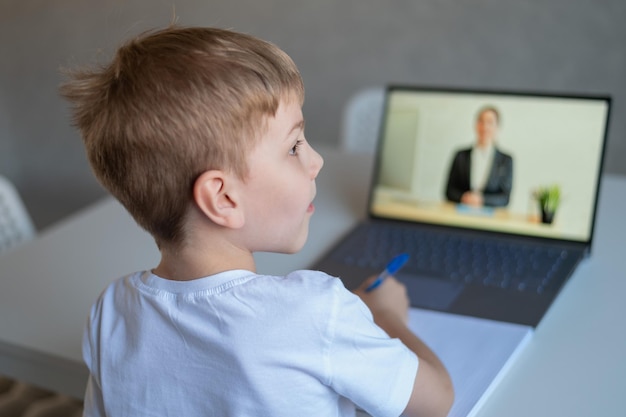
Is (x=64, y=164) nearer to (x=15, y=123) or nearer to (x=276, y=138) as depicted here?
(x=15, y=123)

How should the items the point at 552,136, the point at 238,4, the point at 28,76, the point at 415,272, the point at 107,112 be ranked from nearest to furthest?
the point at 107,112 < the point at 415,272 < the point at 552,136 < the point at 238,4 < the point at 28,76

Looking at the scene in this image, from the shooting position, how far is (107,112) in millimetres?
752

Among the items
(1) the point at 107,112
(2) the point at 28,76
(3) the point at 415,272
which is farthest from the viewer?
(2) the point at 28,76

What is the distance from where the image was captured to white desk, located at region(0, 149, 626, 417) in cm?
90

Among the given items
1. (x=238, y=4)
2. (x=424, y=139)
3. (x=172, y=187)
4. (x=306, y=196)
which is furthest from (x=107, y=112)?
(x=238, y=4)

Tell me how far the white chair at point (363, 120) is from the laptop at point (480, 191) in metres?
0.74

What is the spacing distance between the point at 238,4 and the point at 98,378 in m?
2.38

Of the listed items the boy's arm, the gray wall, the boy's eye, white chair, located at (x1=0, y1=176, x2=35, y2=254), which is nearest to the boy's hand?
the boy's arm

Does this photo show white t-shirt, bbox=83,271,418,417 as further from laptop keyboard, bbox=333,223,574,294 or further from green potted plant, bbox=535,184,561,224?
green potted plant, bbox=535,184,561,224

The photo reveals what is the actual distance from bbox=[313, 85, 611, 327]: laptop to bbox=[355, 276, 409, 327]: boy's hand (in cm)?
9

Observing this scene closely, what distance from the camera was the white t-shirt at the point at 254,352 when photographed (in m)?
0.74

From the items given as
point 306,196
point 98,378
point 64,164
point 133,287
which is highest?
point 306,196

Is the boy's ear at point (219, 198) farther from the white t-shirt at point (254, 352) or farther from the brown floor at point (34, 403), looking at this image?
the brown floor at point (34, 403)

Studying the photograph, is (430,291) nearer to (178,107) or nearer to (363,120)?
(178,107)
